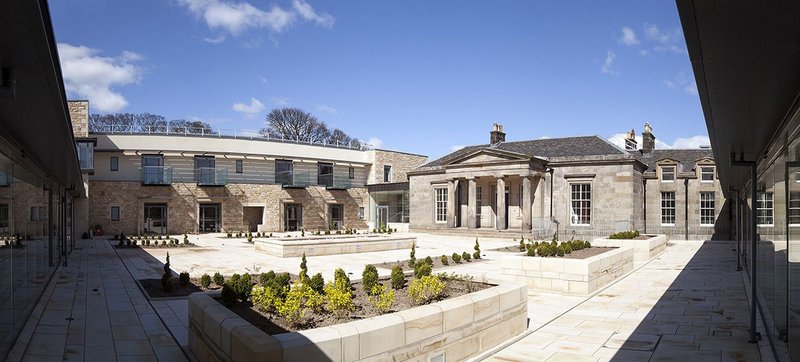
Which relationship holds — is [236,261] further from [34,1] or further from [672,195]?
[672,195]

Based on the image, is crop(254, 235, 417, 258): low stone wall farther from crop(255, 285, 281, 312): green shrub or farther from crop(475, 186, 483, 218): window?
crop(255, 285, 281, 312): green shrub

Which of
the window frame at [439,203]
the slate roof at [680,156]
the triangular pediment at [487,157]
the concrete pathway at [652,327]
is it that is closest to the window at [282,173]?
the window frame at [439,203]

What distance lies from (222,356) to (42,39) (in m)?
3.23

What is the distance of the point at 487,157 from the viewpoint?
1235 inches

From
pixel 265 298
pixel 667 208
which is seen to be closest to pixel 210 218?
pixel 667 208

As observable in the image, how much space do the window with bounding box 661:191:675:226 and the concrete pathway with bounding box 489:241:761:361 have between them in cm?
1856

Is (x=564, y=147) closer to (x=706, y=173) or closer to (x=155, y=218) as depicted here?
(x=706, y=173)

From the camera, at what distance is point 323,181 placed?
42.3m

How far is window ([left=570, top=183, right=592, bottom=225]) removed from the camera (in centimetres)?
2972

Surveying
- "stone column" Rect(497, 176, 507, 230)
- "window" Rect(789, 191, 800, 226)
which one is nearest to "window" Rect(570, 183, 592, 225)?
"stone column" Rect(497, 176, 507, 230)

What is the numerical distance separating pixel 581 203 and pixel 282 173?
854 inches

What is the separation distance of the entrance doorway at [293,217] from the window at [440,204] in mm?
10915

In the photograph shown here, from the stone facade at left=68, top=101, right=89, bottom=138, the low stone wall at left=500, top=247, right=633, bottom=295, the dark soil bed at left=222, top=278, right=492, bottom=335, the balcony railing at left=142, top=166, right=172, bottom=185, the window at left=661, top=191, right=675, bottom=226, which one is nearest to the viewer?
the dark soil bed at left=222, top=278, right=492, bottom=335

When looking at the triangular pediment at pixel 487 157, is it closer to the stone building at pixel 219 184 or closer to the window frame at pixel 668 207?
the window frame at pixel 668 207
